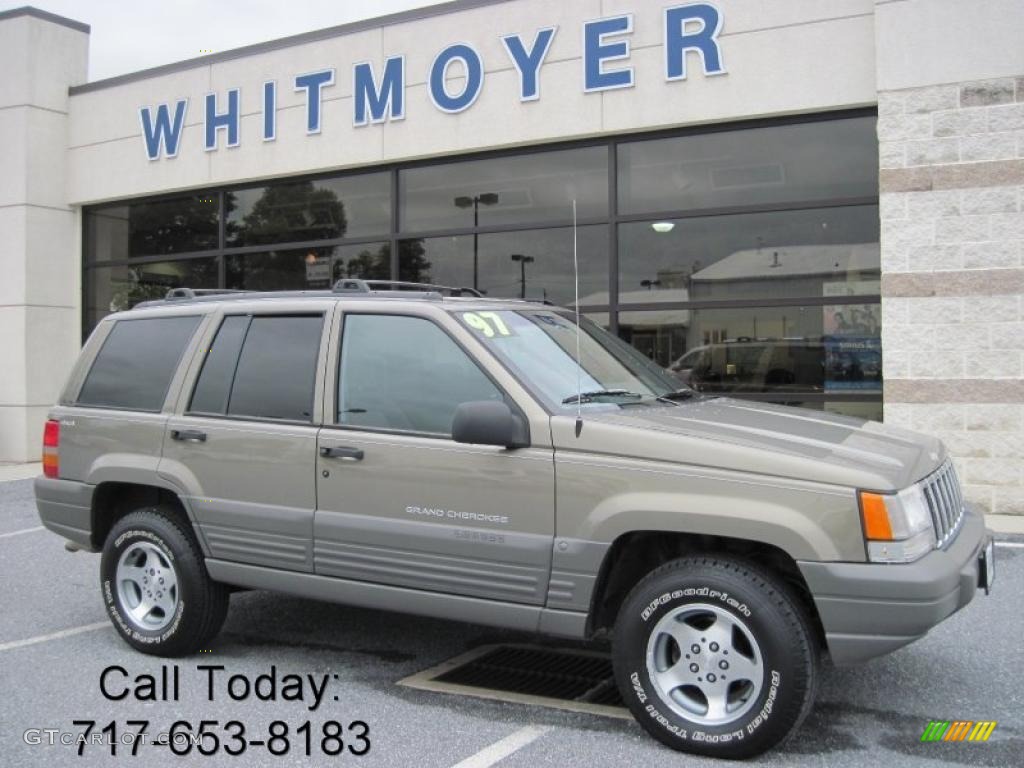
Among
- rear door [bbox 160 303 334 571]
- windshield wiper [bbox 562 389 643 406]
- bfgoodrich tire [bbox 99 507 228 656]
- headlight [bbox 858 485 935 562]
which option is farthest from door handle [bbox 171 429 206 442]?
headlight [bbox 858 485 935 562]

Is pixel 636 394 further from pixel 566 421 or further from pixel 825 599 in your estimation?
pixel 825 599

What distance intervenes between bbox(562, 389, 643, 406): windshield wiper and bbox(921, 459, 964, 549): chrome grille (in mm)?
1330

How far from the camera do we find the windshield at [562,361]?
14.2ft

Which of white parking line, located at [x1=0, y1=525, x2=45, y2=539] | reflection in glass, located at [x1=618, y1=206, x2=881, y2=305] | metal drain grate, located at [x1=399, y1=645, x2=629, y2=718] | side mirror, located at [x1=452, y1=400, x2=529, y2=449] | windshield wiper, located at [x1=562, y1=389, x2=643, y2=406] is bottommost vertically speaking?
metal drain grate, located at [x1=399, y1=645, x2=629, y2=718]

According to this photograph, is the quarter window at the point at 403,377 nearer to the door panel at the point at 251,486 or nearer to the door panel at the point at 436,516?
the door panel at the point at 436,516

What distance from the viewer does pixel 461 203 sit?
12.3 meters

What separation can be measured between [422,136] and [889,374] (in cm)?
625

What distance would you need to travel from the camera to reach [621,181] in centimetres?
1123

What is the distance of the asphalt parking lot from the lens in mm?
→ 3805

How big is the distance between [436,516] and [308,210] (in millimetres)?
10050

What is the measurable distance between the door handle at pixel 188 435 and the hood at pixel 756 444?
2.01 m

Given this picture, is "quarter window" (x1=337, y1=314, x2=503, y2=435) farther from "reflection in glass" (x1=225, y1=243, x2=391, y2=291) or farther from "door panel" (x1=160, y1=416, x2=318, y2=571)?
"reflection in glass" (x1=225, y1=243, x2=391, y2=291)

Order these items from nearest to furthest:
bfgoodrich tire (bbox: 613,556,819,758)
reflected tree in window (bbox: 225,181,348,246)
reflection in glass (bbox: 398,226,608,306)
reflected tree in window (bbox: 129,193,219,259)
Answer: bfgoodrich tire (bbox: 613,556,819,758) < reflection in glass (bbox: 398,226,608,306) < reflected tree in window (bbox: 225,181,348,246) < reflected tree in window (bbox: 129,193,219,259)

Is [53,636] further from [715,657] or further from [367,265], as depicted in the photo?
[367,265]
